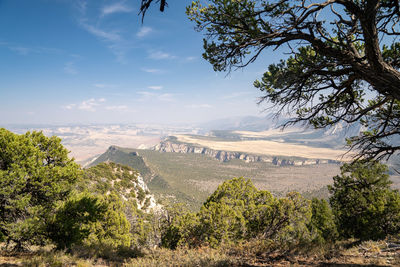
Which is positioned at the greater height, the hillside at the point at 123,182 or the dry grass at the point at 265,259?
the dry grass at the point at 265,259

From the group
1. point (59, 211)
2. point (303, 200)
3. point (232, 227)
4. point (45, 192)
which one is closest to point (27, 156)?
point (45, 192)

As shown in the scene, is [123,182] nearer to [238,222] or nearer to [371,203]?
[238,222]

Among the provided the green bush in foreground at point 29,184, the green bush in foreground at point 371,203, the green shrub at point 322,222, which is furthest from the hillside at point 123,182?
the green bush in foreground at point 371,203

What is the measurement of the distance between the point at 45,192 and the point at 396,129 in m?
16.7

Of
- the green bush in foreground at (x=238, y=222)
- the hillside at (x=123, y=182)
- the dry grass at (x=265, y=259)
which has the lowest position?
the hillside at (x=123, y=182)

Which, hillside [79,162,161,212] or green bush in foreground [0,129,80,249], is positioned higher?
green bush in foreground [0,129,80,249]

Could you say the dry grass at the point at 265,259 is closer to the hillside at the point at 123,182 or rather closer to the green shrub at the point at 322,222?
the green shrub at the point at 322,222

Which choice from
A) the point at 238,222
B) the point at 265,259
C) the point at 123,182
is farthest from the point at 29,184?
the point at 123,182

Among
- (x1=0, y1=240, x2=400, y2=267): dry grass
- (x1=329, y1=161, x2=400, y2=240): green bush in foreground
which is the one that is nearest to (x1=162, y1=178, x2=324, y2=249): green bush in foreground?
(x1=0, y1=240, x2=400, y2=267): dry grass

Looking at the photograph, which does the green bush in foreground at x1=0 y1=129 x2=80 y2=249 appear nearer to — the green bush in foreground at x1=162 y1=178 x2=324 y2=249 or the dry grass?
the dry grass

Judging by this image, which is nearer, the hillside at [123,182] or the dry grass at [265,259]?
the dry grass at [265,259]

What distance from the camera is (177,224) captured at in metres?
17.3

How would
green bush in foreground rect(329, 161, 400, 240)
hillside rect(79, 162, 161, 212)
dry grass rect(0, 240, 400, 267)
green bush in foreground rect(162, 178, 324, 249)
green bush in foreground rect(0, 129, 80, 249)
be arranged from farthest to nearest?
1. hillside rect(79, 162, 161, 212)
2. green bush in foreground rect(329, 161, 400, 240)
3. green bush in foreground rect(162, 178, 324, 249)
4. green bush in foreground rect(0, 129, 80, 249)
5. dry grass rect(0, 240, 400, 267)

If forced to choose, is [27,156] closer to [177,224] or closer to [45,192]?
[45,192]
